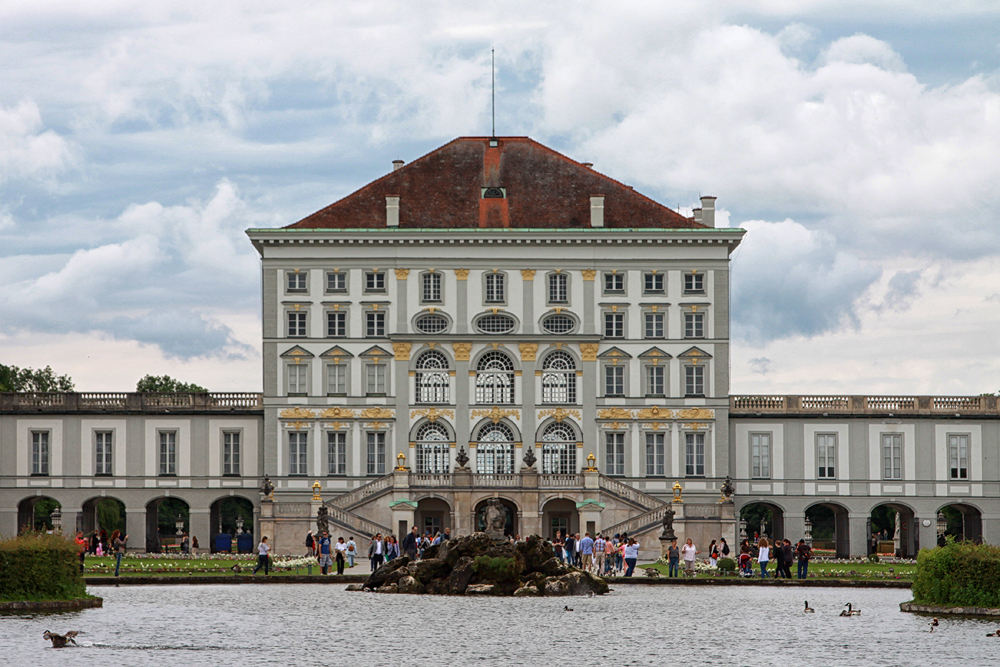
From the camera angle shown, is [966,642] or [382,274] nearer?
[966,642]

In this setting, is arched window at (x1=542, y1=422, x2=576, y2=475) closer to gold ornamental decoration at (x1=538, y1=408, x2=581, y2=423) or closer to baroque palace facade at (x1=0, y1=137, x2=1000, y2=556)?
baroque palace facade at (x1=0, y1=137, x2=1000, y2=556)

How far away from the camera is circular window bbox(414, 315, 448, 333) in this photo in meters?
75.2

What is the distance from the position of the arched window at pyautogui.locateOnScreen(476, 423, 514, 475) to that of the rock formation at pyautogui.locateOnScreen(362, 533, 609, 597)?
102 ft

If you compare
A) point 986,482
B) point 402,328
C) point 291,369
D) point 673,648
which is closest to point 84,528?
point 291,369

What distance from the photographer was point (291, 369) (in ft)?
247

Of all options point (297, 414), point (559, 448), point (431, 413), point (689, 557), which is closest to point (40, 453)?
point (297, 414)

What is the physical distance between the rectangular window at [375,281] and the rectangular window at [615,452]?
40.8 feet

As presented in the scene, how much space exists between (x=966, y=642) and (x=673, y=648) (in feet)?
18.1

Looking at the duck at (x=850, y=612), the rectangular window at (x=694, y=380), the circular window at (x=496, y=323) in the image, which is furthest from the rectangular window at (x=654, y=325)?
the duck at (x=850, y=612)

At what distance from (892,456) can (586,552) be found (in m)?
28.6

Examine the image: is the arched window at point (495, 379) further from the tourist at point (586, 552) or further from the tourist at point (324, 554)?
the tourist at point (324, 554)

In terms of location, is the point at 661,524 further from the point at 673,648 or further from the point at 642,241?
the point at 673,648

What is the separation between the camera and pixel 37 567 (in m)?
35.6

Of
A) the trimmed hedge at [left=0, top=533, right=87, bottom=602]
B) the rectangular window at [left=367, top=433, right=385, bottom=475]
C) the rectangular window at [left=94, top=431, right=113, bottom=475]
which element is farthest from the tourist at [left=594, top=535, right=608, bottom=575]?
the rectangular window at [left=94, top=431, right=113, bottom=475]
